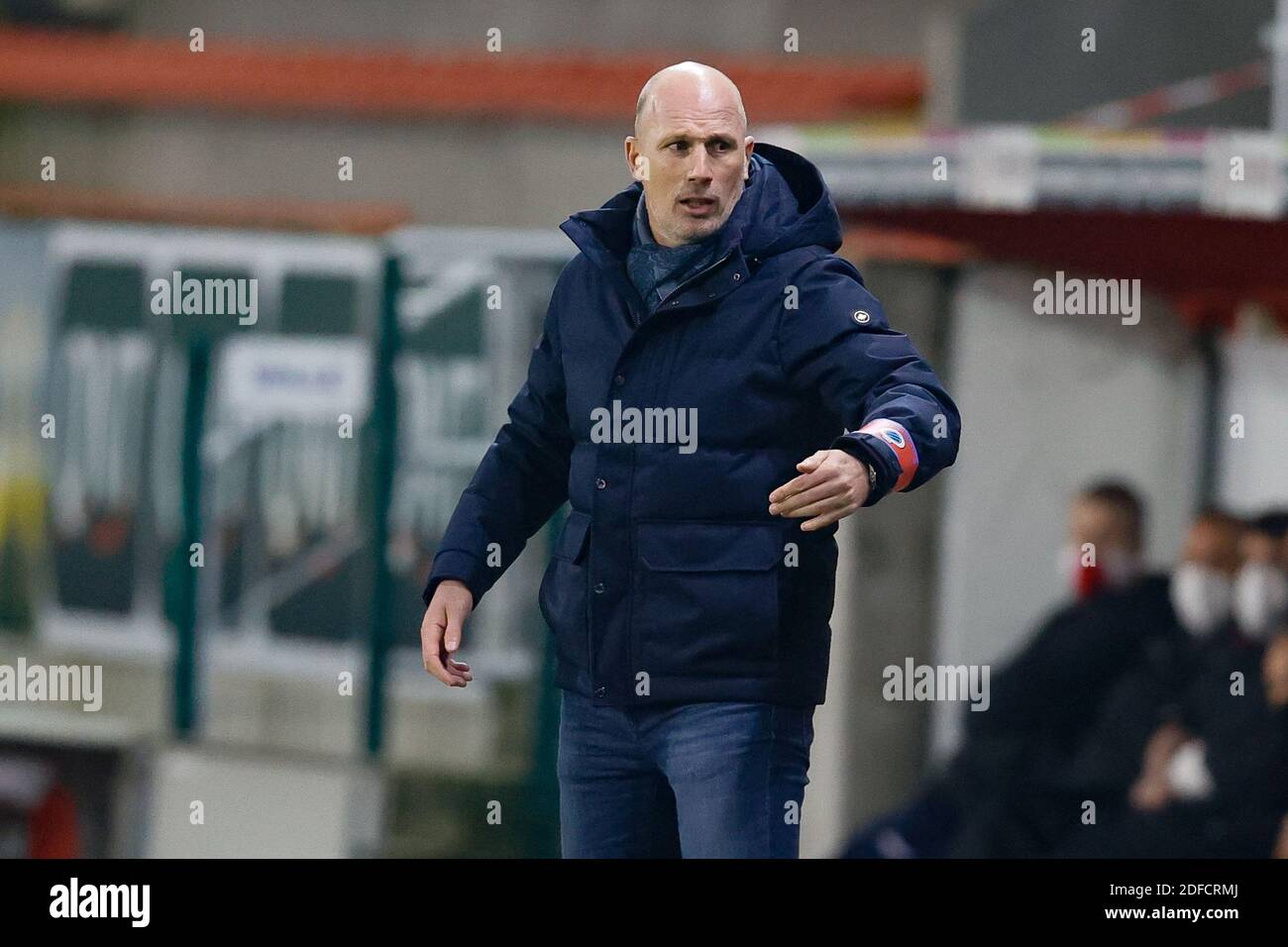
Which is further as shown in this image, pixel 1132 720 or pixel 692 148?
pixel 1132 720

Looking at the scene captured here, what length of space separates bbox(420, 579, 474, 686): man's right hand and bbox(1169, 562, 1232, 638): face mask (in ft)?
14.0

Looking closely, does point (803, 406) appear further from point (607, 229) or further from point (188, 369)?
point (188, 369)

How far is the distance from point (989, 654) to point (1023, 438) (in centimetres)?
77

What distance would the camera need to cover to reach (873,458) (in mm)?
2646

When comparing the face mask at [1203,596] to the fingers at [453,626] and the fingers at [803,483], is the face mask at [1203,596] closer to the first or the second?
the fingers at [453,626]

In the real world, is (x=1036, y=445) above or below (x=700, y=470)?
above

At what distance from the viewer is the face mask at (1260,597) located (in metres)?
6.60

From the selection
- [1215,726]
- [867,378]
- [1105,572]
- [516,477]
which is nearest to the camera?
[867,378]

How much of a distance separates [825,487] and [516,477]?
0.61 meters

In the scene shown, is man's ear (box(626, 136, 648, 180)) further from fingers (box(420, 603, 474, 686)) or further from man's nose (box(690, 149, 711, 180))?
fingers (box(420, 603, 474, 686))

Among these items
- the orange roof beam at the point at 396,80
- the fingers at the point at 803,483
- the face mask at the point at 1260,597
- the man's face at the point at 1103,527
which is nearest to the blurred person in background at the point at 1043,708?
the man's face at the point at 1103,527

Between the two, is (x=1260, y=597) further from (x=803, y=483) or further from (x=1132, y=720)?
(x=803, y=483)

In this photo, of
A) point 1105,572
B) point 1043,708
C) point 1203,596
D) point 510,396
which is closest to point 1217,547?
point 1203,596
